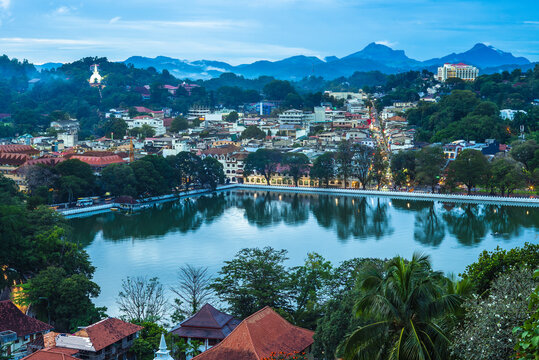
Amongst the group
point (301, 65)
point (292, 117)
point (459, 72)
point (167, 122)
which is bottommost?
point (167, 122)

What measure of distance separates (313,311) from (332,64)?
133 m

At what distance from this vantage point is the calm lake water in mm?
12070

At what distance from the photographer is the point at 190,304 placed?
8469mm

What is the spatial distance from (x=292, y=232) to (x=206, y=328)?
8.20 metres

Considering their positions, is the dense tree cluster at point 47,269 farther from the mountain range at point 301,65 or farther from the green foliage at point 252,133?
the mountain range at point 301,65

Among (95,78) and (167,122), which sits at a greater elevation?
(95,78)

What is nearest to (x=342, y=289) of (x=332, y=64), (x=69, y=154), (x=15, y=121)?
(x=69, y=154)

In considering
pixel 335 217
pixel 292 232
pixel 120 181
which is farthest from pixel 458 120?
pixel 120 181

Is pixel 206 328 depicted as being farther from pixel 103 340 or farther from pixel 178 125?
pixel 178 125

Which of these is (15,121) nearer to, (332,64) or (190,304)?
(190,304)

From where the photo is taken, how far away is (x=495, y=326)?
2877mm

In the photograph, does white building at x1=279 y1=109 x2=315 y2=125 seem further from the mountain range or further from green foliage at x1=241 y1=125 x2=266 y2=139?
the mountain range

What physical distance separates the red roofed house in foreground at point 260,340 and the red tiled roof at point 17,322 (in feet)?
8.33

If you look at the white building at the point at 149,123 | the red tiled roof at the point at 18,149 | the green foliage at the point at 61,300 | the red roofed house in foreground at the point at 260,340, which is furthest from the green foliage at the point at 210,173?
the red roofed house in foreground at the point at 260,340
